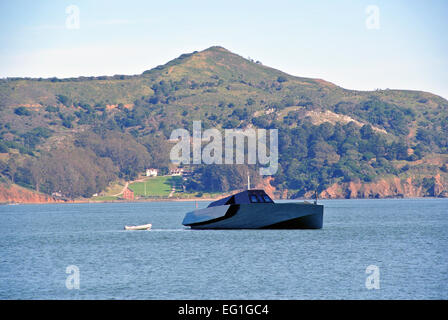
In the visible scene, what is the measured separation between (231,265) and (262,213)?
2688 centimetres

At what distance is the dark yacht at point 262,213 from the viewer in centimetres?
8419

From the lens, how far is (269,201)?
85500mm

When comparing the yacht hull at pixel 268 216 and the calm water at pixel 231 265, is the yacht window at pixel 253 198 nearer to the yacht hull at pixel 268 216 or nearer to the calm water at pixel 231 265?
the yacht hull at pixel 268 216

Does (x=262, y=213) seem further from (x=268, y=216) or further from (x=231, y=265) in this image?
(x=231, y=265)

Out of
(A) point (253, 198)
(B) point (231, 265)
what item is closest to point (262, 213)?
(A) point (253, 198)

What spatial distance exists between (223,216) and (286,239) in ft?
36.0

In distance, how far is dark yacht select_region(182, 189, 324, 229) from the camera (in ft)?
276

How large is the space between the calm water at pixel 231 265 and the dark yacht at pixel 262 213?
129cm

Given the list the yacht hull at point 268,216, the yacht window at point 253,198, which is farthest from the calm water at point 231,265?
the yacht window at point 253,198

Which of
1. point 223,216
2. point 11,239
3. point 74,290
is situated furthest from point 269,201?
point 74,290

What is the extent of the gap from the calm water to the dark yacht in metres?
1.29

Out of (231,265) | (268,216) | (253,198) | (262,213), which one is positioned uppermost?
(253,198)

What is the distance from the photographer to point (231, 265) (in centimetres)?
5897
